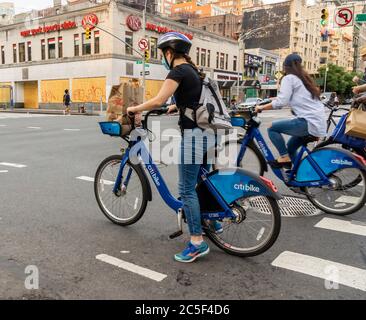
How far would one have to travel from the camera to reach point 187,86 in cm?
339

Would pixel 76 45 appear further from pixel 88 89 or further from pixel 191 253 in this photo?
pixel 191 253

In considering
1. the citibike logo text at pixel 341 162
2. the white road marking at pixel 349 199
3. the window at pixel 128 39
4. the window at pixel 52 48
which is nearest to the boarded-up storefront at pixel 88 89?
the window at pixel 128 39

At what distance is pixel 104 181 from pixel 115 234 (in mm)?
685

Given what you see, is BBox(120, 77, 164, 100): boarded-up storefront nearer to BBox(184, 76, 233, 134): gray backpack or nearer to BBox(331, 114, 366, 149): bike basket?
BBox(331, 114, 366, 149): bike basket

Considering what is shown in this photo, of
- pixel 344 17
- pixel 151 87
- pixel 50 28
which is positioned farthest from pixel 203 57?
pixel 344 17

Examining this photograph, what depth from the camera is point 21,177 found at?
7.16 m

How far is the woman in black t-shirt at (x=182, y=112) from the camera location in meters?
3.36

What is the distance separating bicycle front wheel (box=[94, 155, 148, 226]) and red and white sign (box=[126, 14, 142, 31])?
36590mm

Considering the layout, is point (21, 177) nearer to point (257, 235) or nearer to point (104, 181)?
point (104, 181)

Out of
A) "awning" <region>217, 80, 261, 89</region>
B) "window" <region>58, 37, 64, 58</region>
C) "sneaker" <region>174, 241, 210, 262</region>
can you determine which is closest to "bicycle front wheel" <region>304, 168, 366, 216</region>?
"sneaker" <region>174, 241, 210, 262</region>

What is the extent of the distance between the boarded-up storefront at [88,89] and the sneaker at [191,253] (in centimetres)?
3601
